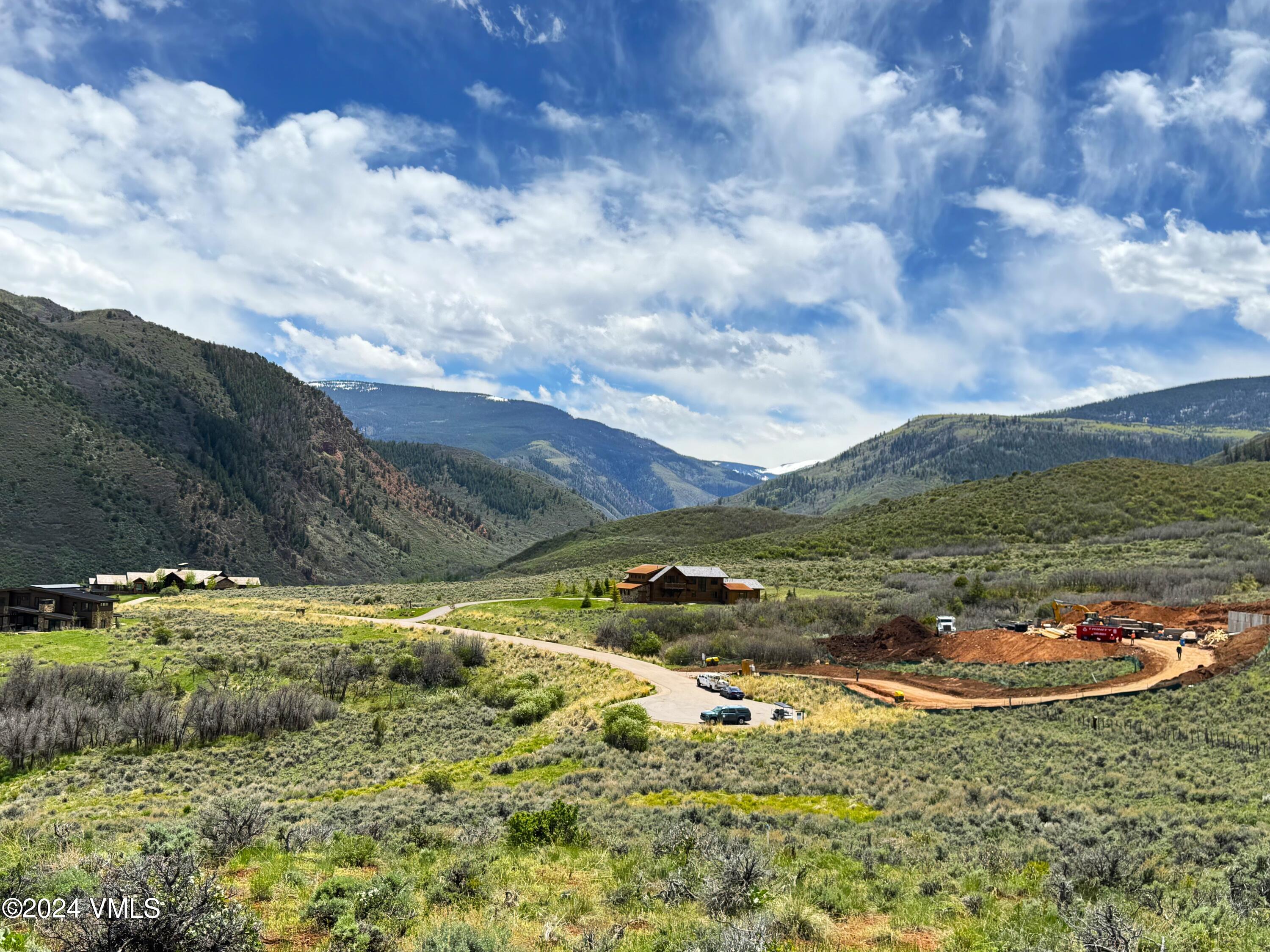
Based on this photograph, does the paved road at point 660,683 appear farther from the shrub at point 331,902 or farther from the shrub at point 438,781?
the shrub at point 331,902

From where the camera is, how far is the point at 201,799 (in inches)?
823

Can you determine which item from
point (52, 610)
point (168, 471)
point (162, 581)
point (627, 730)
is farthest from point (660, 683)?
point (168, 471)

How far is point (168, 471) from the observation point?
13775 cm

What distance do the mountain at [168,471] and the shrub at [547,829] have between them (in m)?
118

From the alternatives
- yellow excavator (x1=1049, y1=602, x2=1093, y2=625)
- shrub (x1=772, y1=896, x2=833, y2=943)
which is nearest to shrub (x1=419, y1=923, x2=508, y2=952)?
shrub (x1=772, y1=896, x2=833, y2=943)

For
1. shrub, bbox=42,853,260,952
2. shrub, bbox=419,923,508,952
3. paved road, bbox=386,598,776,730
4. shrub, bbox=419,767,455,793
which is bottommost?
shrub, bbox=419,767,455,793

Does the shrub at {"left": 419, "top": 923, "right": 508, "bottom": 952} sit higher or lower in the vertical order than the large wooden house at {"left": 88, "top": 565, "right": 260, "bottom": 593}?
higher

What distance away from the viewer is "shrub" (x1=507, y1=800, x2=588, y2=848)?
14.1 m

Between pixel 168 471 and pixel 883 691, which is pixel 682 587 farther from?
pixel 168 471

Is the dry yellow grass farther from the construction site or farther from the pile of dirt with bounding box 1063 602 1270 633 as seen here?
the pile of dirt with bounding box 1063 602 1270 633

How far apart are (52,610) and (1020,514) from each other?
9739 centimetres

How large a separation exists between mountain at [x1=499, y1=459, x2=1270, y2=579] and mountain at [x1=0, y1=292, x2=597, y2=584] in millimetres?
69112

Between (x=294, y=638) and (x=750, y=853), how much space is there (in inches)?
1785

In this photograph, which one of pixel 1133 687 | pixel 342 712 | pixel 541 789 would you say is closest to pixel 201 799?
pixel 541 789
